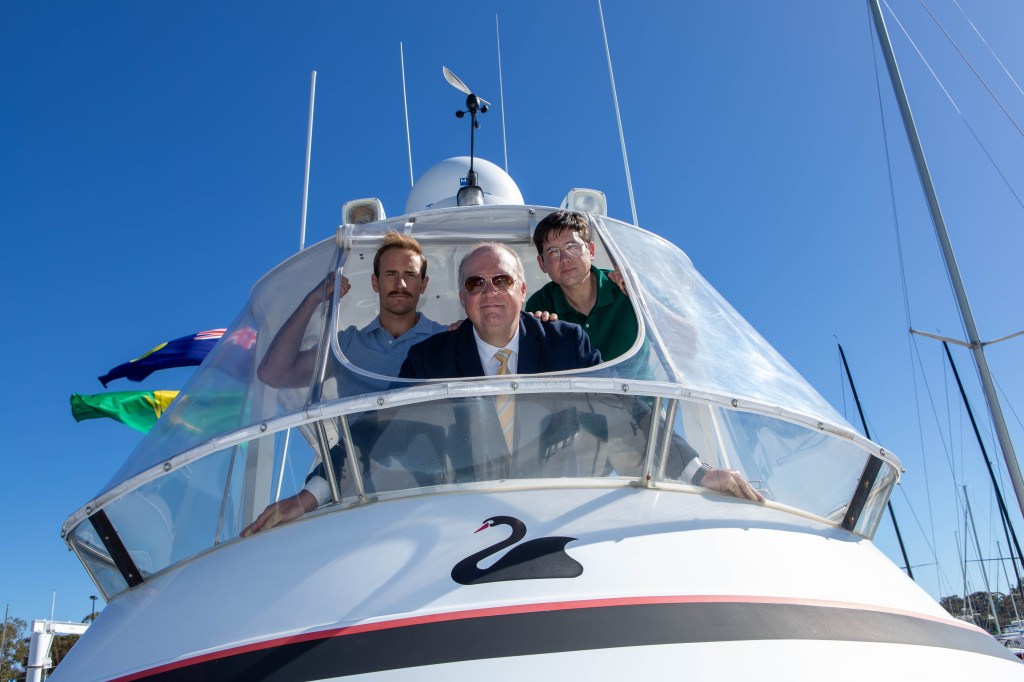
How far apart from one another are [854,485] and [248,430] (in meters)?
2.16

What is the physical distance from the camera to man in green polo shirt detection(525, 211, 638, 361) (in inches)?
128

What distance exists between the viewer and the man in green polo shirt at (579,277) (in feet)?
10.7

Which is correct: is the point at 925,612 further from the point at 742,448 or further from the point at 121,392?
the point at 121,392

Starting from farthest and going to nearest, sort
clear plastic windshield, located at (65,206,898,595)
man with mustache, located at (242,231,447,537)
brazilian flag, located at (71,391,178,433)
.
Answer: brazilian flag, located at (71,391,178,433)
man with mustache, located at (242,231,447,537)
clear plastic windshield, located at (65,206,898,595)

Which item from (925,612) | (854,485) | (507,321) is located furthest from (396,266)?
(925,612)

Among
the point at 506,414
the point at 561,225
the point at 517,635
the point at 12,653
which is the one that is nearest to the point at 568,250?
the point at 561,225

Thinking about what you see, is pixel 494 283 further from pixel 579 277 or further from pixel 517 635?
pixel 517 635

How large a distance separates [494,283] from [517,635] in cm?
146

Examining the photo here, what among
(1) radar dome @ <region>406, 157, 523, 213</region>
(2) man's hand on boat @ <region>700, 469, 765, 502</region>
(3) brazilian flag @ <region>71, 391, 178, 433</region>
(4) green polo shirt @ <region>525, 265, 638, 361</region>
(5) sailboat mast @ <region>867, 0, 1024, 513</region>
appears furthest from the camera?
(3) brazilian flag @ <region>71, 391, 178, 433</region>

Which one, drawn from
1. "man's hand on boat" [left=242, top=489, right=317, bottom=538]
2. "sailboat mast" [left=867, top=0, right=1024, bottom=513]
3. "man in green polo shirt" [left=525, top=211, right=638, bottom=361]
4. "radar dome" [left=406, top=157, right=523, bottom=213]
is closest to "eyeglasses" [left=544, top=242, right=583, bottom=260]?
"man in green polo shirt" [left=525, top=211, right=638, bottom=361]

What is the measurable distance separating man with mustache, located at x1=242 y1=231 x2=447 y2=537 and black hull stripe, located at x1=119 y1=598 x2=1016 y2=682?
3.53ft

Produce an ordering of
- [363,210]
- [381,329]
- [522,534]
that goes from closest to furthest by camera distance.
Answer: [522,534], [381,329], [363,210]

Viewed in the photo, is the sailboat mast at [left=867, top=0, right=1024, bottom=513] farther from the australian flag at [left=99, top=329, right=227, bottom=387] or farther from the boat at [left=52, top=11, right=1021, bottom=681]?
the australian flag at [left=99, top=329, right=227, bottom=387]

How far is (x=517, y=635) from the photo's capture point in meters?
1.60
